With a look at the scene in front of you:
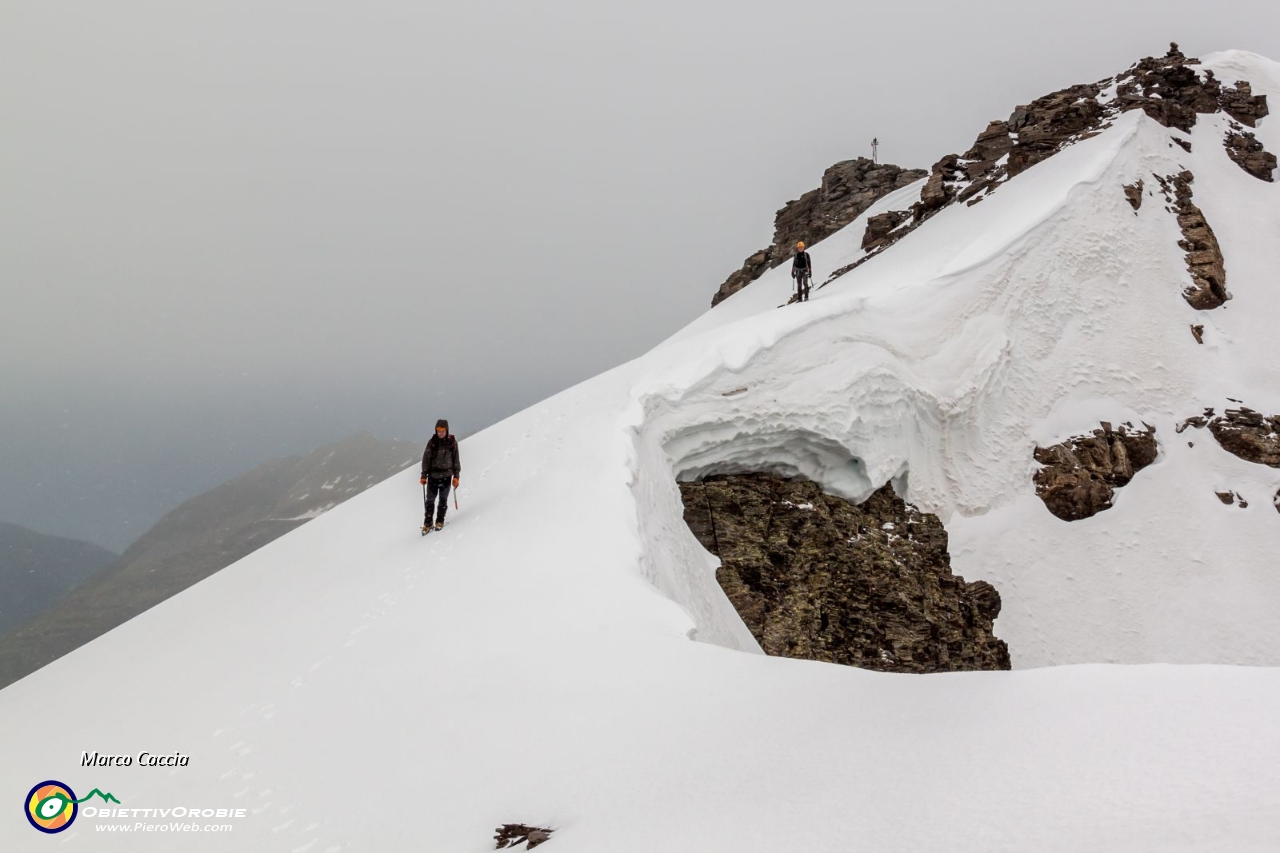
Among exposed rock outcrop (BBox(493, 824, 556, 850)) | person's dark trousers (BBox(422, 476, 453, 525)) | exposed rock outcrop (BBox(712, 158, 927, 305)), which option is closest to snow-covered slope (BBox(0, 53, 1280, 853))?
exposed rock outcrop (BBox(493, 824, 556, 850))

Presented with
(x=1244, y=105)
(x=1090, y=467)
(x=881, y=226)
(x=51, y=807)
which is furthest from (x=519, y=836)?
(x=1244, y=105)

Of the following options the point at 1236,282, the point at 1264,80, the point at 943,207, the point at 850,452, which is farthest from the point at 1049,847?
the point at 1264,80

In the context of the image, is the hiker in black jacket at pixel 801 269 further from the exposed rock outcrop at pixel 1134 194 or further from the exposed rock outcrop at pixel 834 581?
the exposed rock outcrop at pixel 1134 194

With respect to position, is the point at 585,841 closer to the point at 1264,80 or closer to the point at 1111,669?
the point at 1111,669

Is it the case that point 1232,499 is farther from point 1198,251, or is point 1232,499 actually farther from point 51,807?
point 51,807

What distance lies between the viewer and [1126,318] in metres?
21.8

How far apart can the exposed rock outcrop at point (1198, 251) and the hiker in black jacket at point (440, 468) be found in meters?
25.0

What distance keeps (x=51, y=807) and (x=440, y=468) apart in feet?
22.3

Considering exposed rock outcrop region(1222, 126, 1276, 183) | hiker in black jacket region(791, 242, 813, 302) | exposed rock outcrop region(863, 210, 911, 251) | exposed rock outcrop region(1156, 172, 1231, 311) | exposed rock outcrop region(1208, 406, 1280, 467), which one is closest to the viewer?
exposed rock outcrop region(1208, 406, 1280, 467)

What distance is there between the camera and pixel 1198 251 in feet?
77.3

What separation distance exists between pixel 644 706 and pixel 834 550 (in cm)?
1109

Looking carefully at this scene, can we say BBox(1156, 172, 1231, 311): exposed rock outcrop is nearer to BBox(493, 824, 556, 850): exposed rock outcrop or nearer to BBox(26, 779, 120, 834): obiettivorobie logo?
BBox(493, 824, 556, 850): exposed rock outcrop

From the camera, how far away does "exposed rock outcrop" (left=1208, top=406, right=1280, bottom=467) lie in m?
19.4

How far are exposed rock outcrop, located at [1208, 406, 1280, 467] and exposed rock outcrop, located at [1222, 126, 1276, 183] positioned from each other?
544 inches
